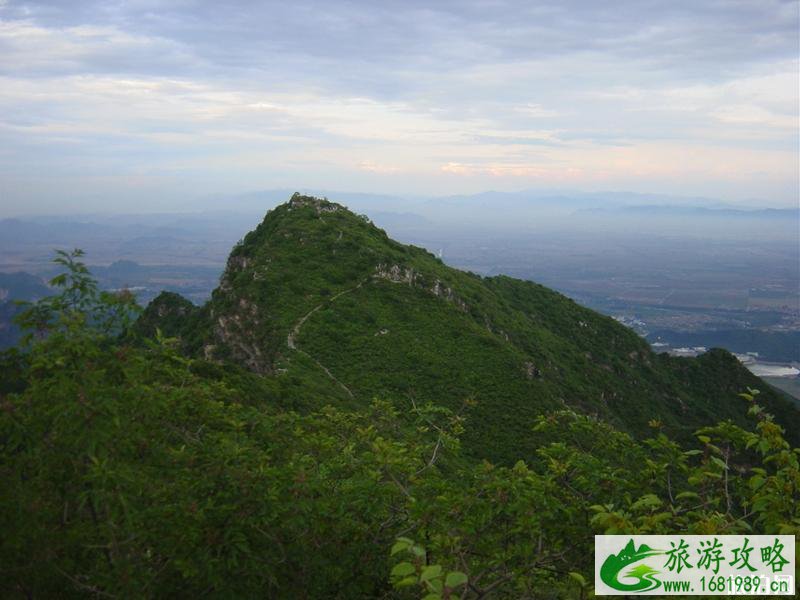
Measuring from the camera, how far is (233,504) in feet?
21.2

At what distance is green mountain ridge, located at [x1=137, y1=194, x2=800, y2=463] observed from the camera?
30.7 m

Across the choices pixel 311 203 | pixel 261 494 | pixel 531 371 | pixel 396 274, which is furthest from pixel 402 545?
pixel 311 203

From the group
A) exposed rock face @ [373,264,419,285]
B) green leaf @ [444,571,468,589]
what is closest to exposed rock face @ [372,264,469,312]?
exposed rock face @ [373,264,419,285]

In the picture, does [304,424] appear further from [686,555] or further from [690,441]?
[690,441]

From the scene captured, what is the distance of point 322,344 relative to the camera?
33.8 metres

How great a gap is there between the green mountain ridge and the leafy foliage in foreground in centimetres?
1566

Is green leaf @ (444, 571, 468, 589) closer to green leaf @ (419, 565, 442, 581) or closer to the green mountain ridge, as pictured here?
green leaf @ (419, 565, 442, 581)

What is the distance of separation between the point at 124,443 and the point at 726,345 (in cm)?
15716

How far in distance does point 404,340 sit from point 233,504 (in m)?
28.7

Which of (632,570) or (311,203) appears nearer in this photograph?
(632,570)

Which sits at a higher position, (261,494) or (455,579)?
(455,579)

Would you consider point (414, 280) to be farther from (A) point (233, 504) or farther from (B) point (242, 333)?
(A) point (233, 504)

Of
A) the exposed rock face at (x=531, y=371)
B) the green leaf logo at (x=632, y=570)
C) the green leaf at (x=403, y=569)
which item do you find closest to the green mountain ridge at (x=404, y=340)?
the exposed rock face at (x=531, y=371)

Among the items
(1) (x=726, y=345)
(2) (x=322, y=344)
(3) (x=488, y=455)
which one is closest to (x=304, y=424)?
(3) (x=488, y=455)
